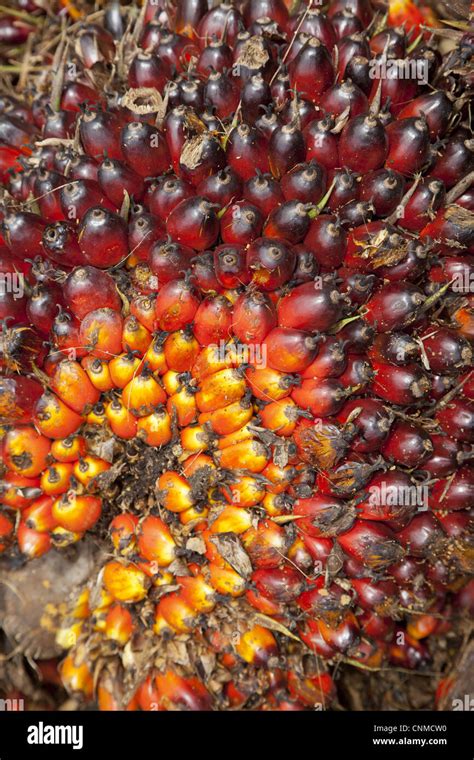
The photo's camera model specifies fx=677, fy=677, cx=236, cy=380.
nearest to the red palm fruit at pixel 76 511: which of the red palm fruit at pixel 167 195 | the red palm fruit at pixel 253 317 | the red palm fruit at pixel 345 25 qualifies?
the red palm fruit at pixel 253 317

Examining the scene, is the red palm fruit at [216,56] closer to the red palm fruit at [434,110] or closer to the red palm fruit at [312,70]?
the red palm fruit at [312,70]

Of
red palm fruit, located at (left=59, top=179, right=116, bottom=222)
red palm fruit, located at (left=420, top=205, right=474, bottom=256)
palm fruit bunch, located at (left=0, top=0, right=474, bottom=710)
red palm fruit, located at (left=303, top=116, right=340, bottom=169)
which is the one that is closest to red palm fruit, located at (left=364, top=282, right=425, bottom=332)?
palm fruit bunch, located at (left=0, top=0, right=474, bottom=710)

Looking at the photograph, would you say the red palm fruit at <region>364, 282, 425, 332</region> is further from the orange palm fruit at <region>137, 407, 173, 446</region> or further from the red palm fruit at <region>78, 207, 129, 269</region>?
the red palm fruit at <region>78, 207, 129, 269</region>

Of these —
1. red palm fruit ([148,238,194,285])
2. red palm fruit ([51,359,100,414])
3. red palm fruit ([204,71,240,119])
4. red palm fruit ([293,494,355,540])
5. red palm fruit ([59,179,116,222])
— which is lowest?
red palm fruit ([293,494,355,540])

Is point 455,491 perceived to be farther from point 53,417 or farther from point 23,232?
point 23,232

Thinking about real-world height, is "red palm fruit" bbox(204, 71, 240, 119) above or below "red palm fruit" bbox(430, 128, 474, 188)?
above

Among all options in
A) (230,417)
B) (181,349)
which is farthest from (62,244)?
(230,417)
